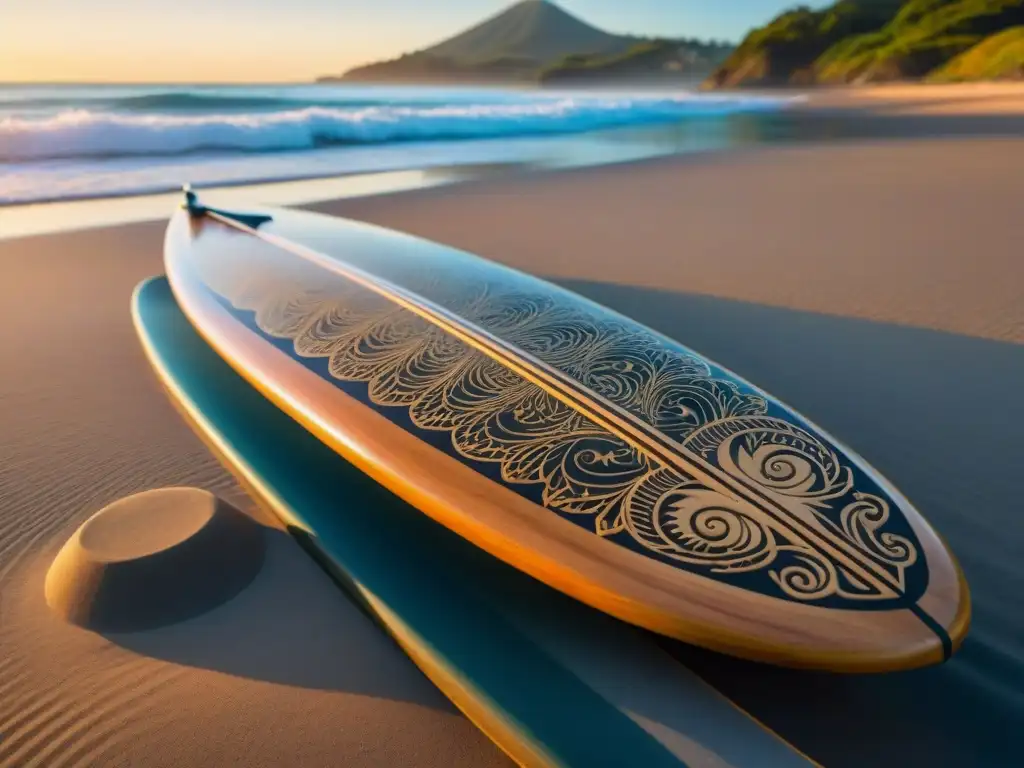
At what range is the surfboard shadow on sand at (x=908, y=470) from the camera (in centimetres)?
136

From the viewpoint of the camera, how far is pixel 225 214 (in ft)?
13.0

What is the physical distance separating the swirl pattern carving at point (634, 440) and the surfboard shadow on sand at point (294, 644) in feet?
1.53

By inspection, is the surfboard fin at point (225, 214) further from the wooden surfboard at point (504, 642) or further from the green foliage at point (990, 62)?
the green foliage at point (990, 62)

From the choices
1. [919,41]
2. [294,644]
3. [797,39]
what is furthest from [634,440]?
[797,39]

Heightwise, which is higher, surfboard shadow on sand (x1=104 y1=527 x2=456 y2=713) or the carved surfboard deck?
the carved surfboard deck

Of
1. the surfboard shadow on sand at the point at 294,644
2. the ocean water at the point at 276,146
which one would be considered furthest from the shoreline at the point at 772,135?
the surfboard shadow on sand at the point at 294,644

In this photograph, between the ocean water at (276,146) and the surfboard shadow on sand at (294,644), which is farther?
the ocean water at (276,146)

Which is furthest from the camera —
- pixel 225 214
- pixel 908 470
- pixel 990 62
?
pixel 990 62

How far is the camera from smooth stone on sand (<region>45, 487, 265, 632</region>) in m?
1.61

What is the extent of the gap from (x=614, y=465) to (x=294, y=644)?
32.5 inches

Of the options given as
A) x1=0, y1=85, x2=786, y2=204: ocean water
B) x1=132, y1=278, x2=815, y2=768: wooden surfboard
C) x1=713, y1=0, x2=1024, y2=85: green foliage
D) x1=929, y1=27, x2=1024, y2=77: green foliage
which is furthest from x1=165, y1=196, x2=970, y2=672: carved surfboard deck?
x1=713, y1=0, x2=1024, y2=85: green foliage

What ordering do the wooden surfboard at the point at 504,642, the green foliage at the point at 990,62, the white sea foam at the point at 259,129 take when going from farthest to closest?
the green foliage at the point at 990,62
the white sea foam at the point at 259,129
the wooden surfboard at the point at 504,642

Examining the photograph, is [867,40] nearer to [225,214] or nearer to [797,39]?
[797,39]

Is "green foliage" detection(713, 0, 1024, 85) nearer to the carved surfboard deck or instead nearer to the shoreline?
the shoreline
